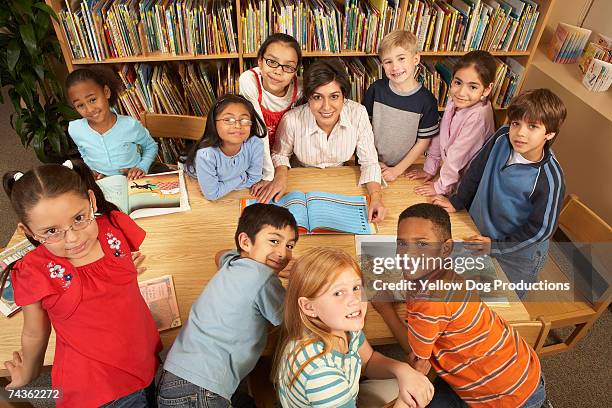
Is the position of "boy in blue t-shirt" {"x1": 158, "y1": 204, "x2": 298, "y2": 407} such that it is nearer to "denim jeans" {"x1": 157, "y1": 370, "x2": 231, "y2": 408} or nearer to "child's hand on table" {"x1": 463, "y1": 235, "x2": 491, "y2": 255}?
"denim jeans" {"x1": 157, "y1": 370, "x2": 231, "y2": 408}

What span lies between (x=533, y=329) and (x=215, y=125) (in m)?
1.24

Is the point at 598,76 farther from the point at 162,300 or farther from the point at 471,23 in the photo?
the point at 162,300

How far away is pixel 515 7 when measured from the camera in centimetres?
261

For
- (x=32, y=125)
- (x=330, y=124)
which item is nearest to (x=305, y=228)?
(x=330, y=124)

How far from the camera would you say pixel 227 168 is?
165cm

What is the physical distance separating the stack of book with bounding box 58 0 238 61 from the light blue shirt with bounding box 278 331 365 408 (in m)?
2.00

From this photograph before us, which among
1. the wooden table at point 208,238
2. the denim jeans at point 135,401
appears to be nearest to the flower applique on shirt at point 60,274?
the wooden table at point 208,238

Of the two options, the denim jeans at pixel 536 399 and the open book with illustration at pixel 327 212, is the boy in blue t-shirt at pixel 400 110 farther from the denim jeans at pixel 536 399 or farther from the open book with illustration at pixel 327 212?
the denim jeans at pixel 536 399

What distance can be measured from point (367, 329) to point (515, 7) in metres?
2.37

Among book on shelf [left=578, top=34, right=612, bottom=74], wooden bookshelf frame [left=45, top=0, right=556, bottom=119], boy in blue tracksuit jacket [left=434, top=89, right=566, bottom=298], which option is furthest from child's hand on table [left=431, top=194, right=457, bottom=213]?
book on shelf [left=578, top=34, right=612, bottom=74]

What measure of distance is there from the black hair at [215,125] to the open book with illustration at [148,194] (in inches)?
4.1

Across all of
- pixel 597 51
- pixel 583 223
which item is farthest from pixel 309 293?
pixel 597 51

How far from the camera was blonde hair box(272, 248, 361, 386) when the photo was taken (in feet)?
3.46

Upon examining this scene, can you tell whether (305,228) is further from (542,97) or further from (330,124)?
(542,97)
